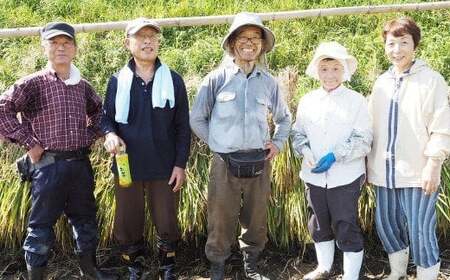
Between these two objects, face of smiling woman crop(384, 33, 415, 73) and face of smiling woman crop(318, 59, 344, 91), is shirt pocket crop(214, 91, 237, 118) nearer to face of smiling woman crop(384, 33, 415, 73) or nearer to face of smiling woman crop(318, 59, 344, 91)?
face of smiling woman crop(318, 59, 344, 91)

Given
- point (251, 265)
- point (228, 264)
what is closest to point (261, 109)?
point (251, 265)

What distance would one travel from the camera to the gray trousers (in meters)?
3.43

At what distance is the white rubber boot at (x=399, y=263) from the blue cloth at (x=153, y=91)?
1.83 m

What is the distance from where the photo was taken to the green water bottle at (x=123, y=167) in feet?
10.7

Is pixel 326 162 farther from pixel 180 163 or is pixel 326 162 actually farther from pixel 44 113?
pixel 44 113

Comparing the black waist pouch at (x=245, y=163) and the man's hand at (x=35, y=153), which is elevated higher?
A: the man's hand at (x=35, y=153)

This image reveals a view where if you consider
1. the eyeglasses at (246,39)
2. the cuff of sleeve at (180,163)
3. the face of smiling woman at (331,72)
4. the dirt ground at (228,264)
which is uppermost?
the eyeglasses at (246,39)

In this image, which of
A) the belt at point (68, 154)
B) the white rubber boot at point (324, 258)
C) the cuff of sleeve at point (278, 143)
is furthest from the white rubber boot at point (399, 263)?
the belt at point (68, 154)

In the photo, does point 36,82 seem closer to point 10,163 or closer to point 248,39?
point 10,163

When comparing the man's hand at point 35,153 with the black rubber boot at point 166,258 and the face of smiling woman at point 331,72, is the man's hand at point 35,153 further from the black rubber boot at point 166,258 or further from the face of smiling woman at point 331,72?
the face of smiling woman at point 331,72

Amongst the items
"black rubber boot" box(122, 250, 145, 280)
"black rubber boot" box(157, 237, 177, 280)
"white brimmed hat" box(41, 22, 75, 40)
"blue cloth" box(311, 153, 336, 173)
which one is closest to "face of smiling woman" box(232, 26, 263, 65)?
"blue cloth" box(311, 153, 336, 173)

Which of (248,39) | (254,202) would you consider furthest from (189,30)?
(254,202)

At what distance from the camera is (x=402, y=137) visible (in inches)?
129

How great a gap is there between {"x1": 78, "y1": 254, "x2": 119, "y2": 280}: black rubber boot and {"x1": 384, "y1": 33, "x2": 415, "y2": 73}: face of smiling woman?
2.50m
